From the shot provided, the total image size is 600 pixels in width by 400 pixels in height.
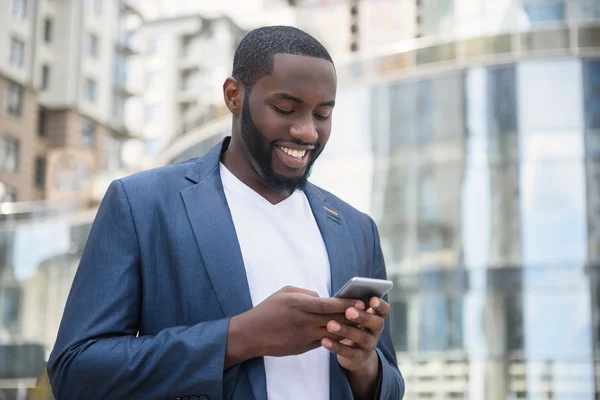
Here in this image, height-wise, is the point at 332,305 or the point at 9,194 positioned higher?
the point at 9,194

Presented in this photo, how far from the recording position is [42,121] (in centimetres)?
4800

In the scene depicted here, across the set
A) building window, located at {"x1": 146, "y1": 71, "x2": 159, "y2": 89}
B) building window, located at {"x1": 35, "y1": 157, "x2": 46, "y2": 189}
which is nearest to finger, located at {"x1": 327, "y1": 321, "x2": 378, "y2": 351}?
building window, located at {"x1": 35, "y1": 157, "x2": 46, "y2": 189}

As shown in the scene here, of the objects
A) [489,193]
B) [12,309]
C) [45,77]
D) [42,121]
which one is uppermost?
[45,77]

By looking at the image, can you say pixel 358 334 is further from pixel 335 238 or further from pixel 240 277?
pixel 335 238

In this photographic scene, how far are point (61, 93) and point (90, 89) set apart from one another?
294 cm

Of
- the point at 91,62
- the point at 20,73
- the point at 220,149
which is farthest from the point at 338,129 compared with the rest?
the point at 91,62

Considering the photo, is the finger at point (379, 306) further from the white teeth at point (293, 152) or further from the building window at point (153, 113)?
the building window at point (153, 113)

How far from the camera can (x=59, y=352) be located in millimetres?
2246

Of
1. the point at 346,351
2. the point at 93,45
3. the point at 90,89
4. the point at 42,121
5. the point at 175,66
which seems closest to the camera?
the point at 346,351

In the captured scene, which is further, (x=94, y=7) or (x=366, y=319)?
(x=94, y=7)

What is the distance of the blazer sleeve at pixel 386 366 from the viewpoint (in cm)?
238

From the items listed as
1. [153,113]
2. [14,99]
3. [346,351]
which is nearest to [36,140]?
[14,99]

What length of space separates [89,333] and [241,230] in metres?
0.46

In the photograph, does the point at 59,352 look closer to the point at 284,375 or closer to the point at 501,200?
the point at 284,375
